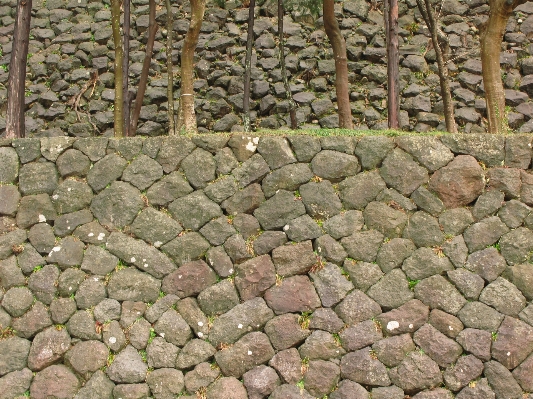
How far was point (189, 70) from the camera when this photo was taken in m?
8.89

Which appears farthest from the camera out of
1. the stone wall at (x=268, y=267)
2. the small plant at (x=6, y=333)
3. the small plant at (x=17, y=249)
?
the small plant at (x=17, y=249)

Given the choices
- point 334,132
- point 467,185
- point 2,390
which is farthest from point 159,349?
point 467,185

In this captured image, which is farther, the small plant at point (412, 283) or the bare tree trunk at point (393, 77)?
the bare tree trunk at point (393, 77)

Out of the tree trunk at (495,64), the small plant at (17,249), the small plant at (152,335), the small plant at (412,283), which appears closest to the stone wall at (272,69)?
the tree trunk at (495,64)

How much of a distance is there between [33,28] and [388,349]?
9299 mm

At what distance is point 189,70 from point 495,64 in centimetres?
363

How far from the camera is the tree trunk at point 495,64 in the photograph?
842 cm

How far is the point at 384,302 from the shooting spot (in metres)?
7.34

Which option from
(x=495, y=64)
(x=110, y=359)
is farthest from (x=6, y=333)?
(x=495, y=64)

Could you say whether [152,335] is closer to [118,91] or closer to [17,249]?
[17,249]

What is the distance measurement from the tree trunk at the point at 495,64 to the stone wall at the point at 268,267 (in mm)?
793

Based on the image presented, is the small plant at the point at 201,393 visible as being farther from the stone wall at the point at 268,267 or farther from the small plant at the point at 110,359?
the small plant at the point at 110,359

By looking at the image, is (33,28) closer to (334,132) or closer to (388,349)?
(334,132)

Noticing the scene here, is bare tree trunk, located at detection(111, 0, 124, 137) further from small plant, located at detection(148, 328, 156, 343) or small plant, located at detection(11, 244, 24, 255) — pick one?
small plant, located at detection(148, 328, 156, 343)
